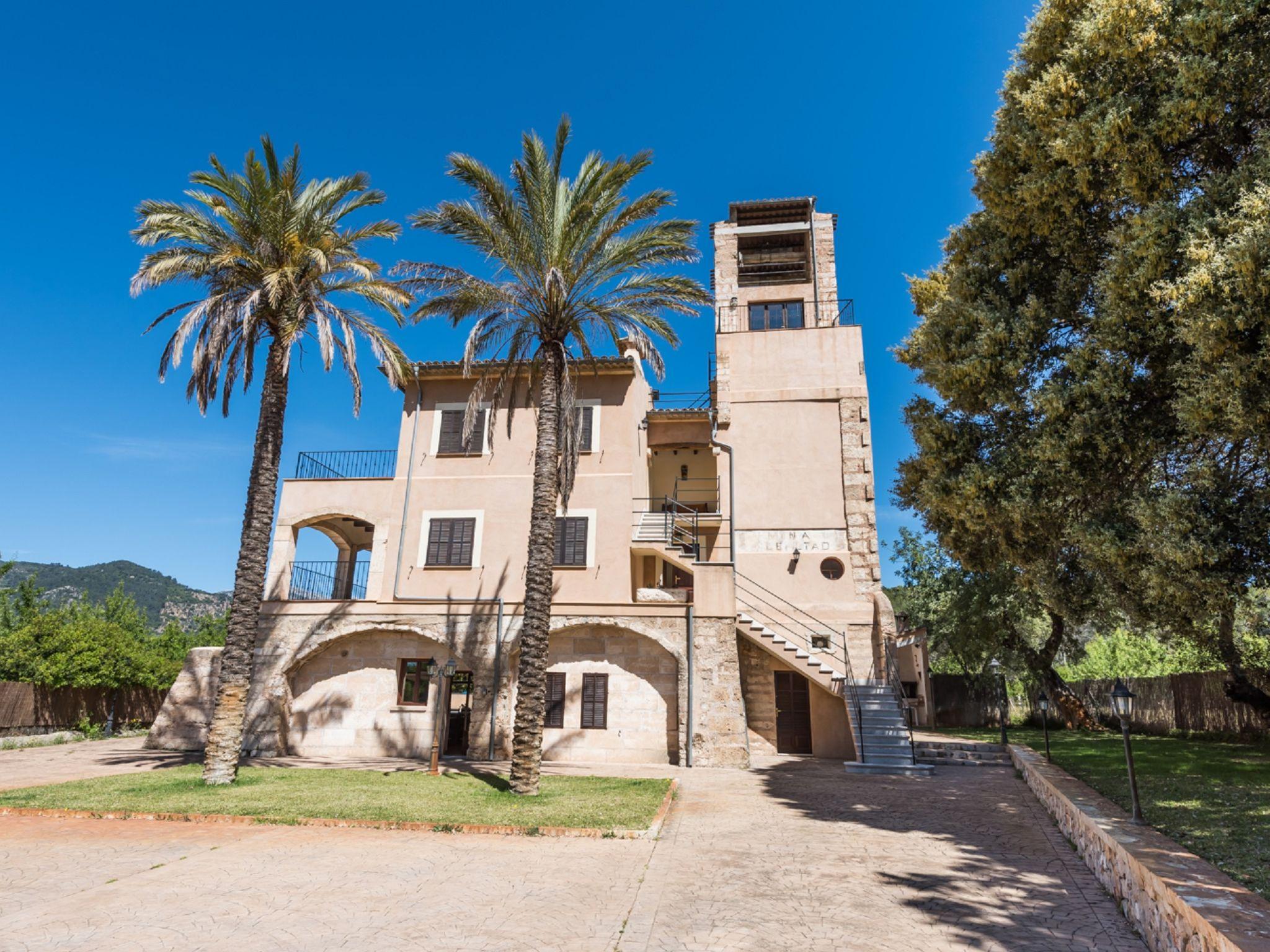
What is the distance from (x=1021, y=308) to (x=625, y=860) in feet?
31.6

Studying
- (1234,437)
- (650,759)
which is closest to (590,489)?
(650,759)

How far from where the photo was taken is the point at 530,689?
42.1 feet

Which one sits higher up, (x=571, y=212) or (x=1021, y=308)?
(x=571, y=212)

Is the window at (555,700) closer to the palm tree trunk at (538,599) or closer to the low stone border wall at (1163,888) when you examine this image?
the palm tree trunk at (538,599)

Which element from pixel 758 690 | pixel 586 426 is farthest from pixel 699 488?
pixel 758 690

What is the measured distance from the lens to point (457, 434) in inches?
803

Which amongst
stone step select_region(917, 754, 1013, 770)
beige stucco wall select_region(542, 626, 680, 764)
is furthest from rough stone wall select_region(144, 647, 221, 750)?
stone step select_region(917, 754, 1013, 770)

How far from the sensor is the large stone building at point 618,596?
1775cm

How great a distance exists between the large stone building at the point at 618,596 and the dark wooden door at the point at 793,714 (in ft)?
0.16

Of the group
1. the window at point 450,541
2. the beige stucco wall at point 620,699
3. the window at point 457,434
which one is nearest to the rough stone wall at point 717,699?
the beige stucco wall at point 620,699

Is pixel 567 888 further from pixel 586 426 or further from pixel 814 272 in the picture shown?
pixel 814 272

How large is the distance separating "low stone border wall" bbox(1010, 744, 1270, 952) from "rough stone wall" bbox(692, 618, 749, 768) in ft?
26.8

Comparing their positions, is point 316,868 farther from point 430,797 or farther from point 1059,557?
point 1059,557

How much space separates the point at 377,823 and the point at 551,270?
9.71 m
